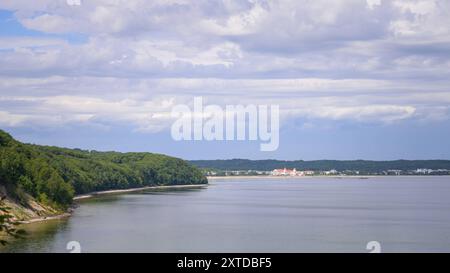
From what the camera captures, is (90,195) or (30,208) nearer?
(30,208)

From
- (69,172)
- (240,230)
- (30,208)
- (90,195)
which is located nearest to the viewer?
(240,230)

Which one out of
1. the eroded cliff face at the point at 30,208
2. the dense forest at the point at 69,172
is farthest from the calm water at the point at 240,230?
the dense forest at the point at 69,172

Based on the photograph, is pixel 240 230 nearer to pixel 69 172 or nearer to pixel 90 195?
pixel 69 172

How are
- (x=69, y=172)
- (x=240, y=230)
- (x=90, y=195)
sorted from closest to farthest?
1. (x=240, y=230)
2. (x=69, y=172)
3. (x=90, y=195)

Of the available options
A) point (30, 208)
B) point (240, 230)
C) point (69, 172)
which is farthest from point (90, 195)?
point (240, 230)

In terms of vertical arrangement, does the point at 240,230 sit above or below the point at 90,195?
A: below

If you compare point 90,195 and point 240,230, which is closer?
point 240,230

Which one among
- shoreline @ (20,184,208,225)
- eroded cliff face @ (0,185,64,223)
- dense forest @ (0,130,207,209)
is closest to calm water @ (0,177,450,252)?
shoreline @ (20,184,208,225)

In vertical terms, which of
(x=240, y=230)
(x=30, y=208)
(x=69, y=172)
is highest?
(x=69, y=172)

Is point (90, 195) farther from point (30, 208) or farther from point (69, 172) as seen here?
point (30, 208)

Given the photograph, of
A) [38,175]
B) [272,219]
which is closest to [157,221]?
[272,219]
